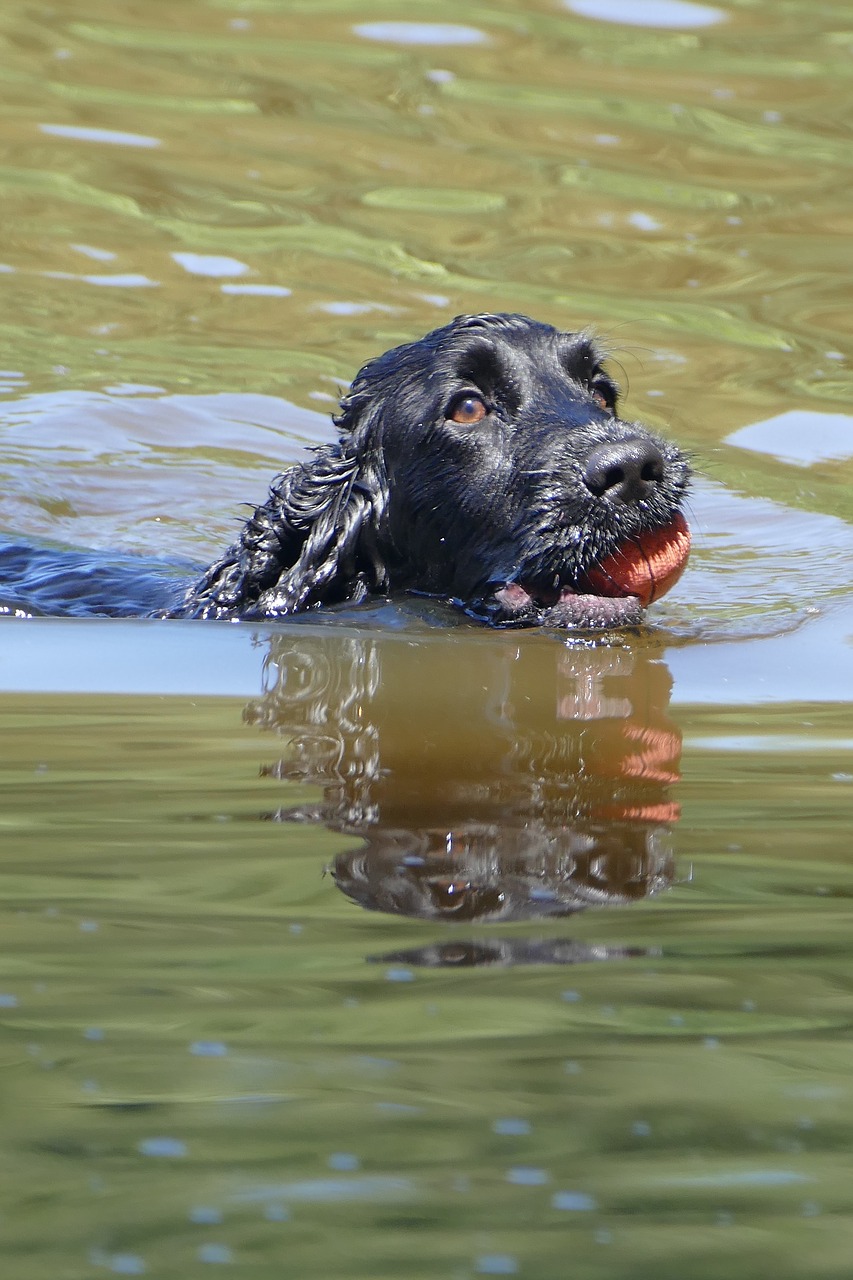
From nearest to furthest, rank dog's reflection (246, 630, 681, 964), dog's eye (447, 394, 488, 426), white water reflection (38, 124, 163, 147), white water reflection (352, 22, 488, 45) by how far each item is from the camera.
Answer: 1. dog's reflection (246, 630, 681, 964)
2. dog's eye (447, 394, 488, 426)
3. white water reflection (38, 124, 163, 147)
4. white water reflection (352, 22, 488, 45)

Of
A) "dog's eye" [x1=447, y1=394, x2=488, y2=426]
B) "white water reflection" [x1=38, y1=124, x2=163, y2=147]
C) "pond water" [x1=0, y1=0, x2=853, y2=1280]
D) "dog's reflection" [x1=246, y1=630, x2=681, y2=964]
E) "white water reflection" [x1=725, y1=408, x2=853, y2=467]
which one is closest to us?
"pond water" [x1=0, y1=0, x2=853, y2=1280]

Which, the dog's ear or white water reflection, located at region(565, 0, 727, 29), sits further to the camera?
white water reflection, located at region(565, 0, 727, 29)

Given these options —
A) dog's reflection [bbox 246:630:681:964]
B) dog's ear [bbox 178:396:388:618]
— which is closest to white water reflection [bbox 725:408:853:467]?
dog's ear [bbox 178:396:388:618]

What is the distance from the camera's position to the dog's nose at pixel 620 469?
6.12 metres

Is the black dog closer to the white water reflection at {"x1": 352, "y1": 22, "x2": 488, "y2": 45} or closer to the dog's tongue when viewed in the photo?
the dog's tongue

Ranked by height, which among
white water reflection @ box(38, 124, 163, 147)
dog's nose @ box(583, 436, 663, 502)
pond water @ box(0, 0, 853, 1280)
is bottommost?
pond water @ box(0, 0, 853, 1280)

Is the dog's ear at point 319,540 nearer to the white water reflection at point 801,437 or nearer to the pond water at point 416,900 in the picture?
the pond water at point 416,900

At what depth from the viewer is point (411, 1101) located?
2.06m

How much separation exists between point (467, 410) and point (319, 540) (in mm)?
829

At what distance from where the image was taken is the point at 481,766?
380 cm

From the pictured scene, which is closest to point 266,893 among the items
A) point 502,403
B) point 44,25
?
point 502,403

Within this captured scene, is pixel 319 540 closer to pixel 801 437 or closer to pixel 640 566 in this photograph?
pixel 640 566

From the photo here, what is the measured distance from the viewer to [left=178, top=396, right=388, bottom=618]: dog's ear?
683 cm

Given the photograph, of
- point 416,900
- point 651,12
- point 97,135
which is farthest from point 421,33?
point 416,900
